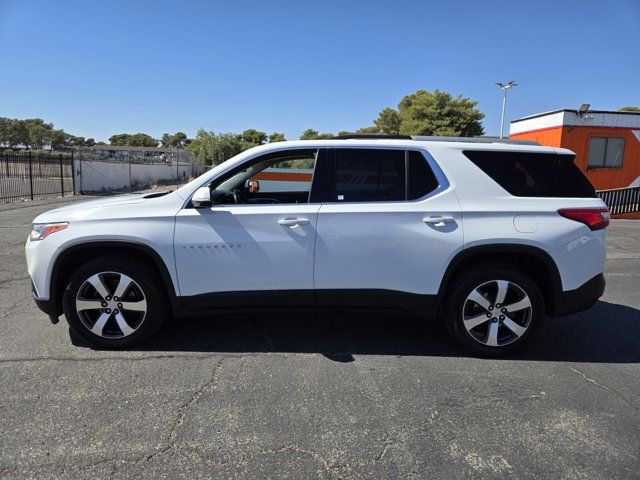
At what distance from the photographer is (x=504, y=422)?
291 centimetres

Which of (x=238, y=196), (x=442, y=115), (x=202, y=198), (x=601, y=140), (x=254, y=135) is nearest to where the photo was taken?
(x=202, y=198)

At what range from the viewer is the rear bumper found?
377 centimetres

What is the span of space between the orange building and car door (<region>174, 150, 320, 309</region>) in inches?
644

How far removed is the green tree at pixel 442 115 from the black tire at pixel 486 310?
119 ft

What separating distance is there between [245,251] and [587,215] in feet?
9.18

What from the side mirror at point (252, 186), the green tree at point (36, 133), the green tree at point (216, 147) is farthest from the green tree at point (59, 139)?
the side mirror at point (252, 186)

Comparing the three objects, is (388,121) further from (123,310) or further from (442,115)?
(123,310)

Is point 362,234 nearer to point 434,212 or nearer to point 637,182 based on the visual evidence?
point 434,212

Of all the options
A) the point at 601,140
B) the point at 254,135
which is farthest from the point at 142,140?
the point at 601,140

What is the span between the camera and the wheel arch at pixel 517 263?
Answer: 3.68 metres

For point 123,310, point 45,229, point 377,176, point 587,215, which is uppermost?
point 377,176

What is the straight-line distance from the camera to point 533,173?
152 inches

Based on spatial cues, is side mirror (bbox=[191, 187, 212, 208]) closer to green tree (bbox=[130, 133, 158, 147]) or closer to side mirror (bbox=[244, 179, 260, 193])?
side mirror (bbox=[244, 179, 260, 193])

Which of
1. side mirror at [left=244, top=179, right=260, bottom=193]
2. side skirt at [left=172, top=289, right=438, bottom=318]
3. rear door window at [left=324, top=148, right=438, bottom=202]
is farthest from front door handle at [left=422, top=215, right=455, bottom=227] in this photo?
side mirror at [left=244, top=179, right=260, bottom=193]
